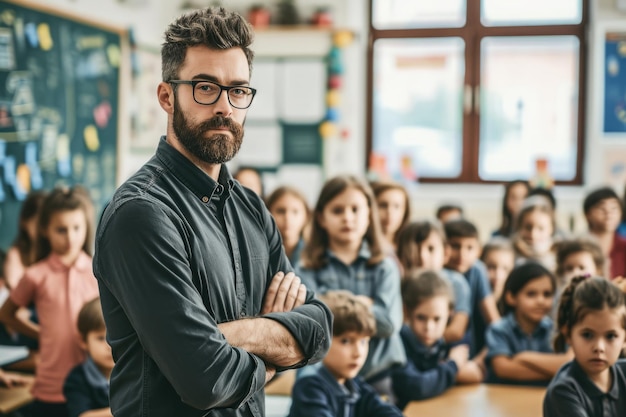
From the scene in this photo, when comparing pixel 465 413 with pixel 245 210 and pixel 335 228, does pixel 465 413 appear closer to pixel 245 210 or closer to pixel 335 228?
pixel 335 228

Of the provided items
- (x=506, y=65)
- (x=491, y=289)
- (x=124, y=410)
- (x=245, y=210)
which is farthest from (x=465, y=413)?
(x=506, y=65)

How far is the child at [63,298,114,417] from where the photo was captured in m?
2.65

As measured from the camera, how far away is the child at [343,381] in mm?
2307

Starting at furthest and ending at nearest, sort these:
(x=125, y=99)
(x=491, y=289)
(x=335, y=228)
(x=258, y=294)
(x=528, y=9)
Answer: (x=528, y=9), (x=125, y=99), (x=491, y=289), (x=335, y=228), (x=258, y=294)

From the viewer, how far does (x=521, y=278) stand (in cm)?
317

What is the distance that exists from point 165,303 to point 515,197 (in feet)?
14.2

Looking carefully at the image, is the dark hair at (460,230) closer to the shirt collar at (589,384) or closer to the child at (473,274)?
the child at (473,274)

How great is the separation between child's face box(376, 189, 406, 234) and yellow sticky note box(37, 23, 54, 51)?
2.40 m

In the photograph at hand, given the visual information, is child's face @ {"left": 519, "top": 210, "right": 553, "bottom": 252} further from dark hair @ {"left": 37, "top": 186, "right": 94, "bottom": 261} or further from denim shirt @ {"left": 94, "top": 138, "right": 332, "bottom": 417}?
denim shirt @ {"left": 94, "top": 138, "right": 332, "bottom": 417}

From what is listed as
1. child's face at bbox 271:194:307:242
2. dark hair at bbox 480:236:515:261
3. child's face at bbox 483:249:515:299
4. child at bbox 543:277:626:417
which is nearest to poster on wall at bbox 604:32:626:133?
dark hair at bbox 480:236:515:261

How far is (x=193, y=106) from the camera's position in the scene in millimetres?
1505

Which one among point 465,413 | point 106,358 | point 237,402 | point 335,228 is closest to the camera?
point 237,402

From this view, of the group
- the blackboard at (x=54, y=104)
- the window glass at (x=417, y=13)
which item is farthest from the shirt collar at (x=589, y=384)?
the window glass at (x=417, y=13)

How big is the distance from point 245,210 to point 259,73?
5.32m
